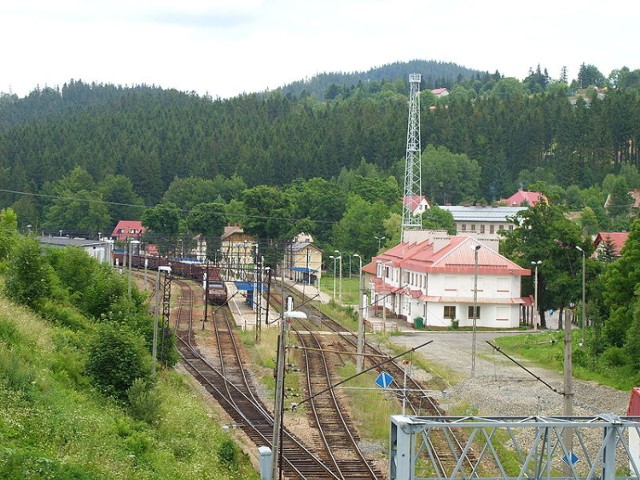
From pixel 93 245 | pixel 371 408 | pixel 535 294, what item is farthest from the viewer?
pixel 93 245

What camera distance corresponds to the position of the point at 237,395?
34688mm

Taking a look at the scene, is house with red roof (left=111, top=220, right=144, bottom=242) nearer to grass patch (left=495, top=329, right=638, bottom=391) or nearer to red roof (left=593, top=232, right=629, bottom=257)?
red roof (left=593, top=232, right=629, bottom=257)

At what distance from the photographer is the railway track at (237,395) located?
2491 cm

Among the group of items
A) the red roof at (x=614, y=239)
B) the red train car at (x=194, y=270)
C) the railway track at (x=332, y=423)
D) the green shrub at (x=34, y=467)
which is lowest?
the railway track at (x=332, y=423)

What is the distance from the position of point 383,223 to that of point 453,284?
33.6 metres

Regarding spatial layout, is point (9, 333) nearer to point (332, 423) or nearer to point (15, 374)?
point (15, 374)

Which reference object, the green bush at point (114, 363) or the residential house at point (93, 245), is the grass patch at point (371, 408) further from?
the residential house at point (93, 245)

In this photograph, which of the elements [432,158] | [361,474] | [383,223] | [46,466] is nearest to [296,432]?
[361,474]

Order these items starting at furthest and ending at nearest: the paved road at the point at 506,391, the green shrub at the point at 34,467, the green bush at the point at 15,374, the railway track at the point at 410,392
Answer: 1. the paved road at the point at 506,391
2. the railway track at the point at 410,392
3. the green bush at the point at 15,374
4. the green shrub at the point at 34,467

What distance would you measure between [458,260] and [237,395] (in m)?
27.1

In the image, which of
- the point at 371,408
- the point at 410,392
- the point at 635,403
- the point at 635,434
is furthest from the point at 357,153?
the point at 635,434

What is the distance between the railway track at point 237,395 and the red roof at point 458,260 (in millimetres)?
12102

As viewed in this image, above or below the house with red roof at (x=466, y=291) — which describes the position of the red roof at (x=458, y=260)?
above

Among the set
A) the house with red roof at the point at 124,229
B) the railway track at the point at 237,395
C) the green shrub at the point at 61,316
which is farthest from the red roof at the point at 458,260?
the house with red roof at the point at 124,229
